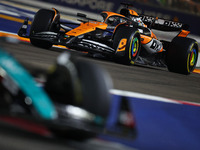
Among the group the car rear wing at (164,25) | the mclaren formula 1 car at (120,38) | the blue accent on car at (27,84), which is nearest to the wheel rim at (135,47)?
the mclaren formula 1 car at (120,38)

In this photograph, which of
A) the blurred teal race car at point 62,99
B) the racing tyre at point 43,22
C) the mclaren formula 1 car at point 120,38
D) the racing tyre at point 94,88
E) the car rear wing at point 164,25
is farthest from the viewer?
the car rear wing at point 164,25

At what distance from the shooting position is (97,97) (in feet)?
8.16

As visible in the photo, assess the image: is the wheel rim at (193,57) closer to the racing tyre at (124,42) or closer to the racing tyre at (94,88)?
the racing tyre at (124,42)

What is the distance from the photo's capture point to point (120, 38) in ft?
26.5

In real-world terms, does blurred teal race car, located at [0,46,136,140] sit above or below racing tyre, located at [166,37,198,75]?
above

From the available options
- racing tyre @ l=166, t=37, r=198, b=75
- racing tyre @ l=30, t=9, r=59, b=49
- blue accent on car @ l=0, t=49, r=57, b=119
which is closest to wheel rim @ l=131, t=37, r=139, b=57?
racing tyre @ l=166, t=37, r=198, b=75

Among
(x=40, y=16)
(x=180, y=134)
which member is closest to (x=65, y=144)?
(x=180, y=134)

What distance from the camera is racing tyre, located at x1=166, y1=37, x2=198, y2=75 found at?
30.4ft

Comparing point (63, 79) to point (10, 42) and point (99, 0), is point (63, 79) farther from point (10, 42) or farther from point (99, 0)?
point (99, 0)

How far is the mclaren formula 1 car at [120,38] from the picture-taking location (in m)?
7.97

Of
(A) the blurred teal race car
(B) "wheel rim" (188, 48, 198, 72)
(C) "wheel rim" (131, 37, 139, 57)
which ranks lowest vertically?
(B) "wheel rim" (188, 48, 198, 72)

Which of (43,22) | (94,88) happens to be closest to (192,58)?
(43,22)

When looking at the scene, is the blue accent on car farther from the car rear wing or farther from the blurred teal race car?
the car rear wing

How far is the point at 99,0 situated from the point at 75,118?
13.2m
